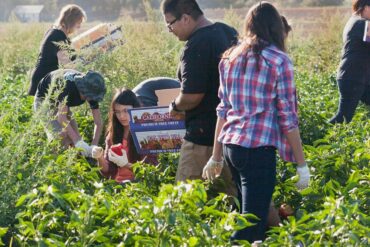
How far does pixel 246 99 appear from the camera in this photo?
4344mm

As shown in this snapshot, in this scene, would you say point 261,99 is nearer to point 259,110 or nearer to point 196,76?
point 259,110

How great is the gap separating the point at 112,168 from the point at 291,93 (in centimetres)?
195

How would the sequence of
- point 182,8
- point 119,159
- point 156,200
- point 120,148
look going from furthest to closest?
point 120,148
point 119,159
point 182,8
point 156,200

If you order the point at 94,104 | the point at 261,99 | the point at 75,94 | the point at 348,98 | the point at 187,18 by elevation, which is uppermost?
the point at 187,18

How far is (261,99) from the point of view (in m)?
4.31

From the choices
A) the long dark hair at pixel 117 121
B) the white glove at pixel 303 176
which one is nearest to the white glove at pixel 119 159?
the long dark hair at pixel 117 121

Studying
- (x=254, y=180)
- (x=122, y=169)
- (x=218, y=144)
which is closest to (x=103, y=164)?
(x=122, y=169)

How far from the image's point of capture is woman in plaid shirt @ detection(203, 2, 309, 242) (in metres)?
4.30

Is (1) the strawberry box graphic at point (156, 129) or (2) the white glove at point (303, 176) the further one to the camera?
(1) the strawberry box graphic at point (156, 129)

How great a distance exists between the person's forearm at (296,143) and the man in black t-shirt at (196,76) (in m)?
0.59

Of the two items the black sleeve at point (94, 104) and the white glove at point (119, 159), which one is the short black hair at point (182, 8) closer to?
the white glove at point (119, 159)

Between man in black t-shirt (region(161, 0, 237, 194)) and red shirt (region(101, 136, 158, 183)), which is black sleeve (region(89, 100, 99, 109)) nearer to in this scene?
red shirt (region(101, 136, 158, 183))

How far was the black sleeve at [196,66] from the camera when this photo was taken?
15.7ft

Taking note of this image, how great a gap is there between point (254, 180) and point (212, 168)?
39 cm
